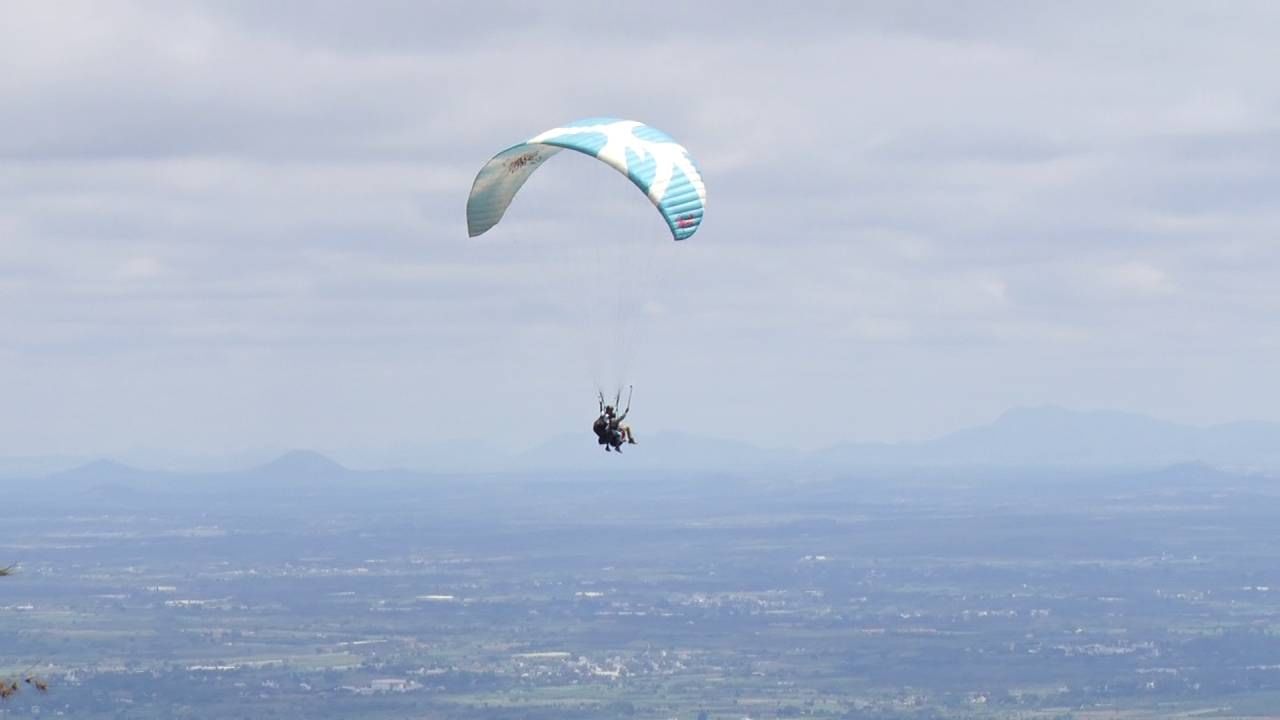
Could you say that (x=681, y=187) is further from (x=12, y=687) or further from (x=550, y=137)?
(x=12, y=687)

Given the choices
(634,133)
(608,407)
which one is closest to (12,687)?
(608,407)

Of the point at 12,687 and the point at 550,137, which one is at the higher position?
the point at 550,137

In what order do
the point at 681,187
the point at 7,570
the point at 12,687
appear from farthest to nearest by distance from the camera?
the point at 681,187 → the point at 12,687 → the point at 7,570

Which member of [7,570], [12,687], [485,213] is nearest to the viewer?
[7,570]

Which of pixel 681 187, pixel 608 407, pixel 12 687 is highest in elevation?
pixel 681 187

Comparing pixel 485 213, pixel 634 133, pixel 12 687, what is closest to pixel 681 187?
pixel 634 133

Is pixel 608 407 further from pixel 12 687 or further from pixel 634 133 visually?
pixel 12 687

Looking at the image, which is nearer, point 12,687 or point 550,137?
point 12,687
